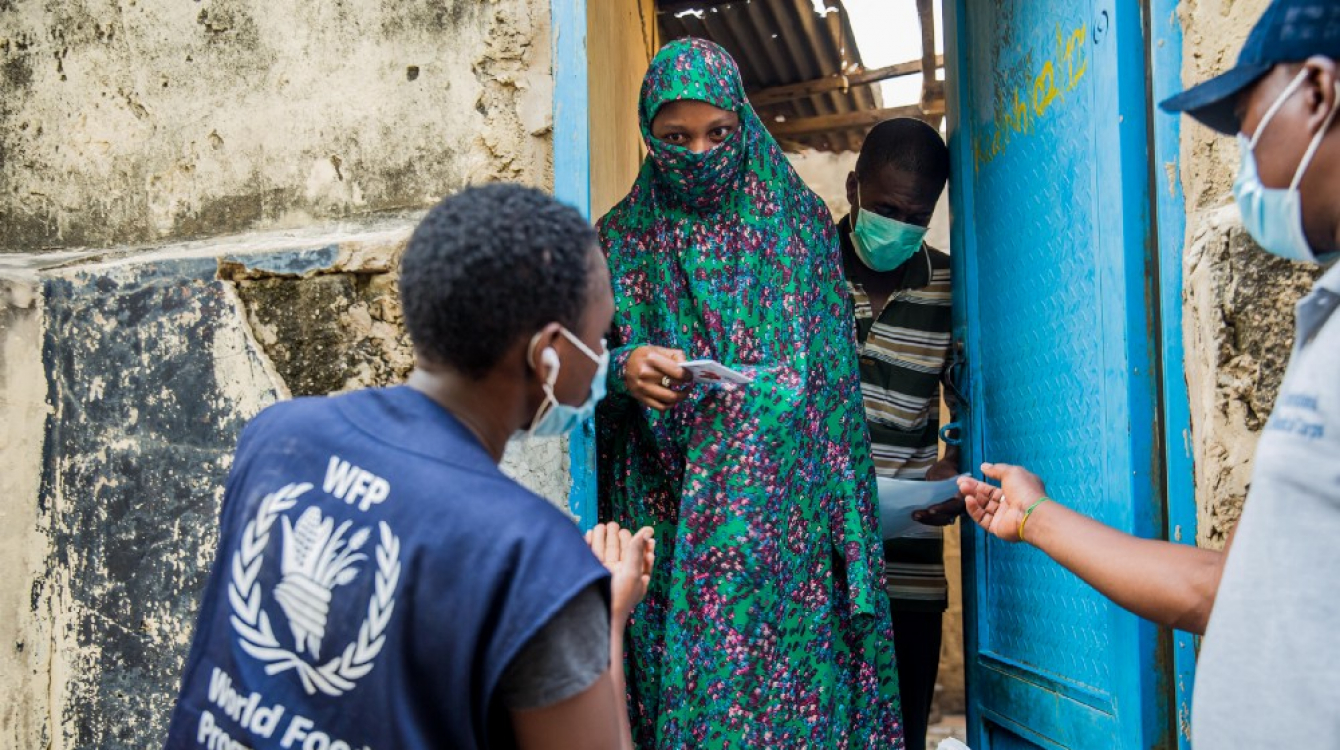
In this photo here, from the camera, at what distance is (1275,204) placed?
1220mm

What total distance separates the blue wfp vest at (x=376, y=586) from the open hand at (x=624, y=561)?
30 centimetres

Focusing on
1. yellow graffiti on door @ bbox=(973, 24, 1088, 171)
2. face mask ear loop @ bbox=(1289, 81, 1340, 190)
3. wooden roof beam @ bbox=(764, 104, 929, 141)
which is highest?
wooden roof beam @ bbox=(764, 104, 929, 141)

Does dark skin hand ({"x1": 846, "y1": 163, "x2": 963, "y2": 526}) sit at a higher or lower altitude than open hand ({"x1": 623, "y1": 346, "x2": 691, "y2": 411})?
higher

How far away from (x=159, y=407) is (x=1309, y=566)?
2406mm

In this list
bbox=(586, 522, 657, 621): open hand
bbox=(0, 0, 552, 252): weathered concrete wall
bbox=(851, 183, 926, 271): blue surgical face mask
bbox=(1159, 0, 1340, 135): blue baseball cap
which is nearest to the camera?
bbox=(1159, 0, 1340, 135): blue baseball cap

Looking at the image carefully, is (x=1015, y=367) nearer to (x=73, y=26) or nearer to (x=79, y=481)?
(x=79, y=481)

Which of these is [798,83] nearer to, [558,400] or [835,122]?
[835,122]

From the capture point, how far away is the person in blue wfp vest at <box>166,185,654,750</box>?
1.08 meters

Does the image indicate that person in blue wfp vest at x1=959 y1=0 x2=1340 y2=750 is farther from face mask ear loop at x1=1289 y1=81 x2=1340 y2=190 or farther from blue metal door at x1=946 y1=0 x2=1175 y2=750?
blue metal door at x1=946 y1=0 x2=1175 y2=750

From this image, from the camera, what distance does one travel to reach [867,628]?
2395mm

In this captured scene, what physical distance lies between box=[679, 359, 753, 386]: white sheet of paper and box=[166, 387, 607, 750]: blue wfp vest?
35.3 inches

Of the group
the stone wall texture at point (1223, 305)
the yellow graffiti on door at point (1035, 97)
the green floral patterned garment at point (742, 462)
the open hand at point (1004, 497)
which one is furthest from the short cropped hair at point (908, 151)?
the open hand at point (1004, 497)

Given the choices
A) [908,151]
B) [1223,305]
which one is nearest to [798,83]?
[908,151]

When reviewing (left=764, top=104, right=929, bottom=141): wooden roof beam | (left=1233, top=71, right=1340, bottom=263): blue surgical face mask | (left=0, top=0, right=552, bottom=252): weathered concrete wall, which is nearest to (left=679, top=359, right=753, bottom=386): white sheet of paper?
(left=0, top=0, right=552, bottom=252): weathered concrete wall
